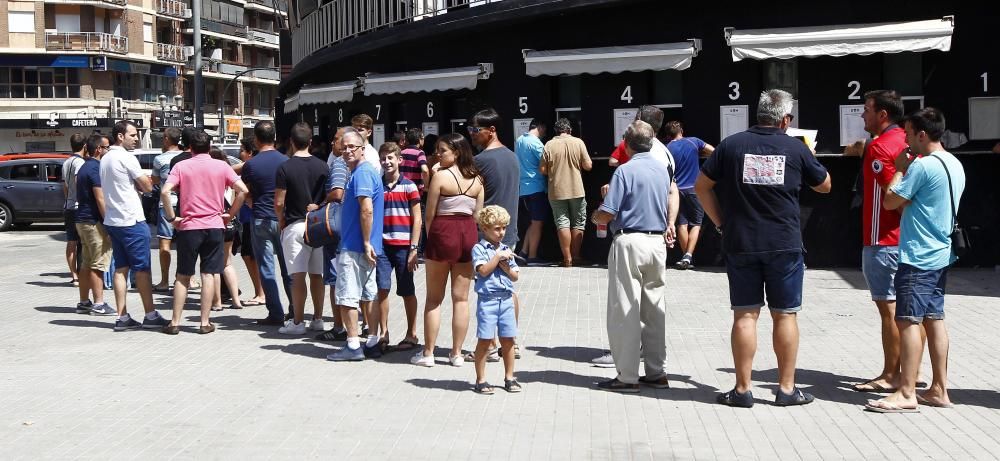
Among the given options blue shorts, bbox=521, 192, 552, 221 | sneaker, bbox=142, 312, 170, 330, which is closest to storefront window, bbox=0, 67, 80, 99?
blue shorts, bbox=521, 192, 552, 221

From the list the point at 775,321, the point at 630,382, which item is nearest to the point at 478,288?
the point at 630,382

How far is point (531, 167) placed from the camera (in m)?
15.9

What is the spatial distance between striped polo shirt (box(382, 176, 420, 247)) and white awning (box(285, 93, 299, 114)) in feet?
56.6

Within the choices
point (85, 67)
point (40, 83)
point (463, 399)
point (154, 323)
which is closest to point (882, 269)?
point (463, 399)

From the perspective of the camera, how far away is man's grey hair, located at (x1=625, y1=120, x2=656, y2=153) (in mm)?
8148

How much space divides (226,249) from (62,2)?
61131 mm

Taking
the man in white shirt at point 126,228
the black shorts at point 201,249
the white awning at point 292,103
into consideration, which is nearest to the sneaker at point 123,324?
the man in white shirt at point 126,228

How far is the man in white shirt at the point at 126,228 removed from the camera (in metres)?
11.2

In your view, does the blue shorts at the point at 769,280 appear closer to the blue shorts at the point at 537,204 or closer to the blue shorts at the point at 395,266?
the blue shorts at the point at 395,266

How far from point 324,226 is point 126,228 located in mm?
2458

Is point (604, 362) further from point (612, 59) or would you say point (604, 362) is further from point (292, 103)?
point (292, 103)

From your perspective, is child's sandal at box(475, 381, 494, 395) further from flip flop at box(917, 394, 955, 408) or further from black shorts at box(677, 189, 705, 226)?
black shorts at box(677, 189, 705, 226)

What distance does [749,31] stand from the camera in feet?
47.9

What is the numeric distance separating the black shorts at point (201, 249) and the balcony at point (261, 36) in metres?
85.3
